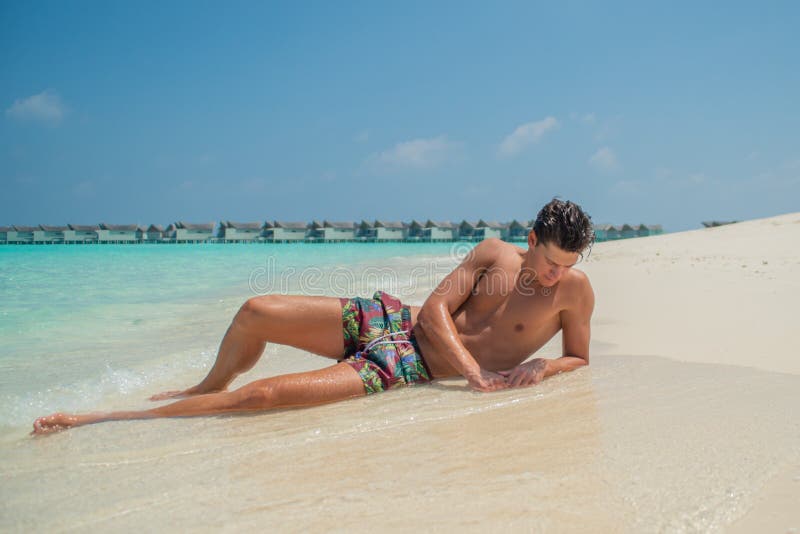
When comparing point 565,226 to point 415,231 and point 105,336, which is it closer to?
point 105,336

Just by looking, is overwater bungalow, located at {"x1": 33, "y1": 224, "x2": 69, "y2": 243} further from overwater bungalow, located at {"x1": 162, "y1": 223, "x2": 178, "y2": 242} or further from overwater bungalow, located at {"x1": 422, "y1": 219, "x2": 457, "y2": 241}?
overwater bungalow, located at {"x1": 422, "y1": 219, "x2": 457, "y2": 241}

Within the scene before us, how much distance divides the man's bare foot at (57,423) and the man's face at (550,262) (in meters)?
2.14

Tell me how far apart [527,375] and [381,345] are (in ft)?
2.38

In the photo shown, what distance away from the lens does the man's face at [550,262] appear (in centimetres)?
250

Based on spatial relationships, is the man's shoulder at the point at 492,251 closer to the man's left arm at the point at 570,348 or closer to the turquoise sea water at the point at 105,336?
the man's left arm at the point at 570,348

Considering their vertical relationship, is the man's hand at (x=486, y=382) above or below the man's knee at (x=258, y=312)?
below

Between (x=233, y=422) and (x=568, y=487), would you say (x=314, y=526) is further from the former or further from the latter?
(x=233, y=422)

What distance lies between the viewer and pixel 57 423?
2.37m

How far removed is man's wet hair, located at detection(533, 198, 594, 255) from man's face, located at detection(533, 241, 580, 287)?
0.03 metres

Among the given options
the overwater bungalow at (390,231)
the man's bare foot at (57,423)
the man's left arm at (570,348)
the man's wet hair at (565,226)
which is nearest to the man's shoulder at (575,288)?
the man's left arm at (570,348)

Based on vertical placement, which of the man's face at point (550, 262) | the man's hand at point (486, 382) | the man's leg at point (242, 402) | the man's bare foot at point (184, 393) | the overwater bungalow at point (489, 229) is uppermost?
the overwater bungalow at point (489, 229)

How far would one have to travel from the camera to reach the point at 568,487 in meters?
1.42

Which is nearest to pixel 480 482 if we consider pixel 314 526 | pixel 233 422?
pixel 314 526

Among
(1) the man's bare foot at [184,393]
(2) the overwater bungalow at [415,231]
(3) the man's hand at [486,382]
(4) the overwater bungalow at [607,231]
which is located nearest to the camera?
(3) the man's hand at [486,382]
